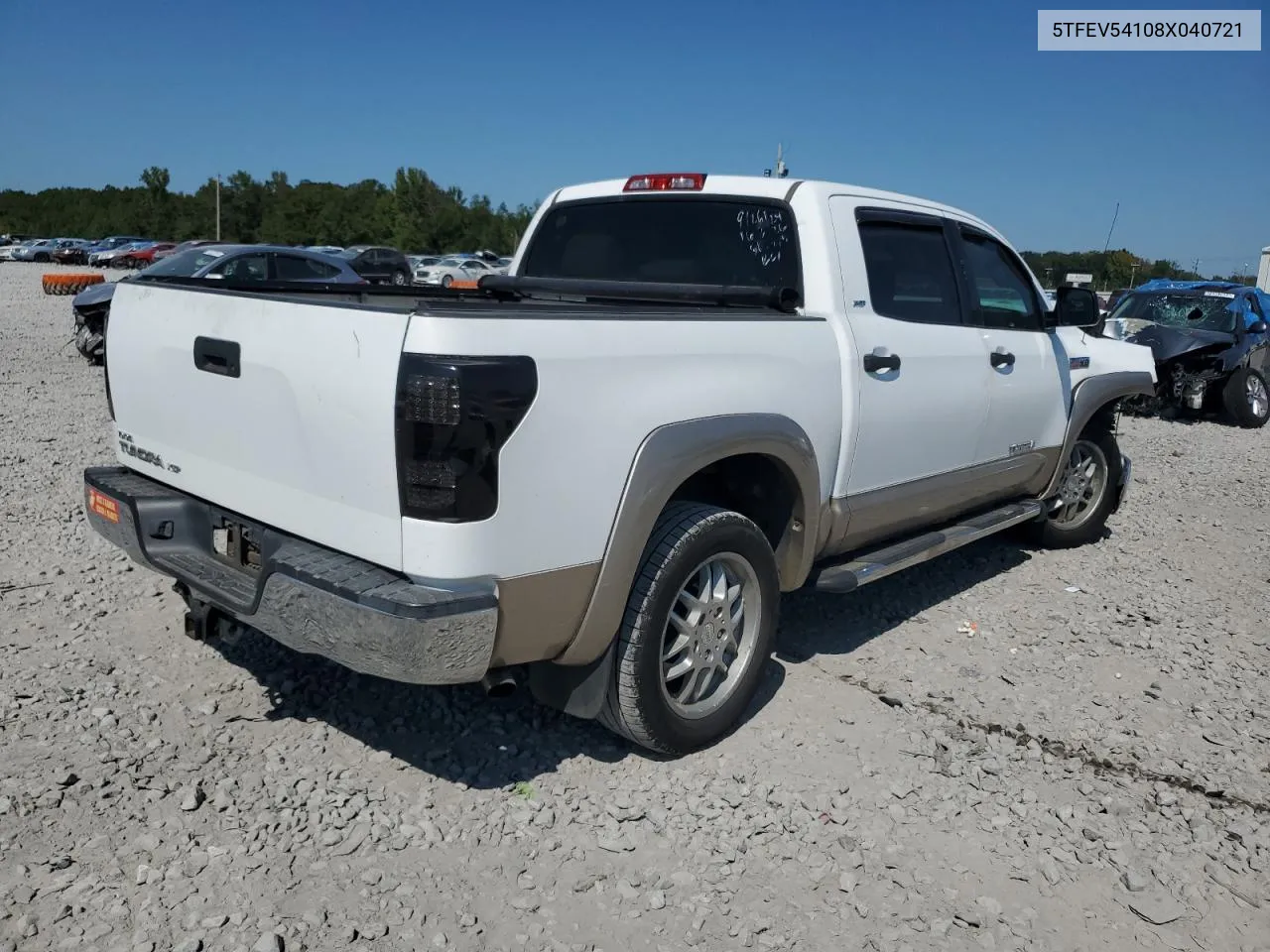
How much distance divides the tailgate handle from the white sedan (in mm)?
34090

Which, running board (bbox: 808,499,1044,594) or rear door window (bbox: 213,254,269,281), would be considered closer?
running board (bbox: 808,499,1044,594)

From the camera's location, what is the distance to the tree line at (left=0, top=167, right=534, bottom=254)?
71812 millimetres

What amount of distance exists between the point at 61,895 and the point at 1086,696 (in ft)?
12.7

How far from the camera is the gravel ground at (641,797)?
275 centimetres

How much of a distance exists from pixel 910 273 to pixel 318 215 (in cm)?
7920

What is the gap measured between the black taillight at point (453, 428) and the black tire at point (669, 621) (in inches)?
29.9

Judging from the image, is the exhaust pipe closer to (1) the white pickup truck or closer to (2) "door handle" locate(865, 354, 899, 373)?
(1) the white pickup truck

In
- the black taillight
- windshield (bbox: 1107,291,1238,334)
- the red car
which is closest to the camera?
the black taillight

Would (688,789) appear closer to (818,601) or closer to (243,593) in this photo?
(243,593)

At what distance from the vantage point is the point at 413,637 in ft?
8.46

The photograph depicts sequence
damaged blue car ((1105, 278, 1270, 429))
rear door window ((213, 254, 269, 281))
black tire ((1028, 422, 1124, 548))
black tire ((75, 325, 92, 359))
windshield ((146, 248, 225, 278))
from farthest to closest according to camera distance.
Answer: damaged blue car ((1105, 278, 1270, 429)), black tire ((75, 325, 92, 359)), rear door window ((213, 254, 269, 281)), windshield ((146, 248, 225, 278)), black tire ((1028, 422, 1124, 548))

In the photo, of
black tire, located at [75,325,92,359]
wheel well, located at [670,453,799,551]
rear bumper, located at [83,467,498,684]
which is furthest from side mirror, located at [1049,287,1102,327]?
black tire, located at [75,325,92,359]

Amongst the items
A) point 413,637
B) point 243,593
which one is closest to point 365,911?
point 413,637

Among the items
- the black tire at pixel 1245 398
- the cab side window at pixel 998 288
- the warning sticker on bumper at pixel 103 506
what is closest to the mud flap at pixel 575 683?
the warning sticker on bumper at pixel 103 506
